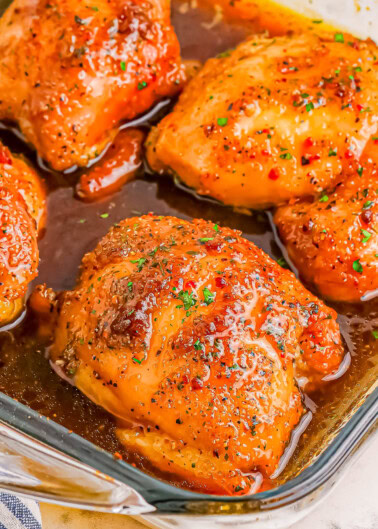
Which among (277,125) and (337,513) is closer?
(337,513)

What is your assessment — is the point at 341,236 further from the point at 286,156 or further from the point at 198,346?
the point at 198,346

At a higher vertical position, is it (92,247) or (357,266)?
(92,247)

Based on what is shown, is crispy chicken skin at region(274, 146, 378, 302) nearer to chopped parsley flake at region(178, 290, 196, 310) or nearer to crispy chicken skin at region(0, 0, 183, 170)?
chopped parsley flake at region(178, 290, 196, 310)

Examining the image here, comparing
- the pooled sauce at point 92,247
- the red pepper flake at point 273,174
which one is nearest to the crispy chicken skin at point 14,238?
the pooled sauce at point 92,247

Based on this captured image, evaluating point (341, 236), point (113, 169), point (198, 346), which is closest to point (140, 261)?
point (198, 346)

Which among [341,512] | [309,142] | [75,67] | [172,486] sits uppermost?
[75,67]

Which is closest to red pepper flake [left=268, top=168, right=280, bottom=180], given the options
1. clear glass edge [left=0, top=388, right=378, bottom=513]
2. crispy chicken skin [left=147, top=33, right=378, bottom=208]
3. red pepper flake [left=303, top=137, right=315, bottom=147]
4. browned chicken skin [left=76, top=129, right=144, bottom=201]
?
crispy chicken skin [left=147, top=33, right=378, bottom=208]
